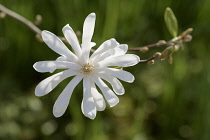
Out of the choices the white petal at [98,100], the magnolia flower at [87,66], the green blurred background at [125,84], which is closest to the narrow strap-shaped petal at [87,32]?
the magnolia flower at [87,66]

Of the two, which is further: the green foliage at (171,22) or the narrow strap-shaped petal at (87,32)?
the green foliage at (171,22)

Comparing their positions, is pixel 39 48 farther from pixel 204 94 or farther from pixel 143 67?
pixel 204 94

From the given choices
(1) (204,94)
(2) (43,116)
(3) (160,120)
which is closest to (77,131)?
(2) (43,116)

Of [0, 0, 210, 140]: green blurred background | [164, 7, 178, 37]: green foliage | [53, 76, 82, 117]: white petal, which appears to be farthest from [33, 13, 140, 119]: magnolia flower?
[0, 0, 210, 140]: green blurred background

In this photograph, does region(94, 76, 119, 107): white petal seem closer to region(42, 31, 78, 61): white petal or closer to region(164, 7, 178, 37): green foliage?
region(42, 31, 78, 61): white petal

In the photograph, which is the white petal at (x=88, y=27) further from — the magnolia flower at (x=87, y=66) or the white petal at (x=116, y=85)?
the white petal at (x=116, y=85)

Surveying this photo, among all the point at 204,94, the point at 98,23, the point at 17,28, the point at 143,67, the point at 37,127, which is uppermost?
the point at 17,28

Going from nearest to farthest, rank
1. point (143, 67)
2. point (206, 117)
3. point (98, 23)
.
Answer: point (206, 117) → point (98, 23) → point (143, 67)
